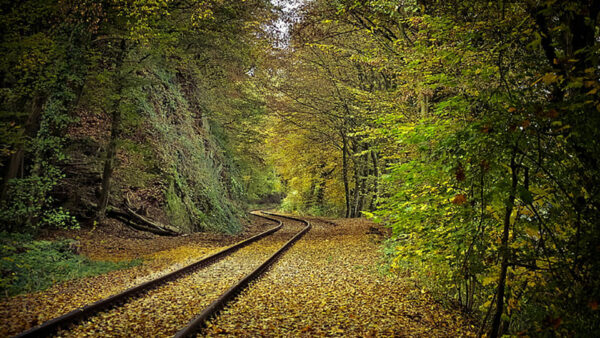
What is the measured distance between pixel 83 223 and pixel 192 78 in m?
13.5

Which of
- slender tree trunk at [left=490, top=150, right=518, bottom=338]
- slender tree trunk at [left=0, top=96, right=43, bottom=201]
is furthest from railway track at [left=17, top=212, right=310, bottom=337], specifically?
slender tree trunk at [left=0, top=96, right=43, bottom=201]

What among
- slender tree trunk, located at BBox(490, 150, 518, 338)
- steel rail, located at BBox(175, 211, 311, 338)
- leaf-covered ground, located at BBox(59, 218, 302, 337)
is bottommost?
leaf-covered ground, located at BBox(59, 218, 302, 337)

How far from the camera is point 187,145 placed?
17.8m

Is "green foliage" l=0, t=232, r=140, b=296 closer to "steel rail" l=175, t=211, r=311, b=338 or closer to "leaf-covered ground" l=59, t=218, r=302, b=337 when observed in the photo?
"leaf-covered ground" l=59, t=218, r=302, b=337

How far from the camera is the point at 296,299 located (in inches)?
244

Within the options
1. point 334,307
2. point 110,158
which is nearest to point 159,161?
point 110,158

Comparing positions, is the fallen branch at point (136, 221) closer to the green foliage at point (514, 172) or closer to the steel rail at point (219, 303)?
the steel rail at point (219, 303)

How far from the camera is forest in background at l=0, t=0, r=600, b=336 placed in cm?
306

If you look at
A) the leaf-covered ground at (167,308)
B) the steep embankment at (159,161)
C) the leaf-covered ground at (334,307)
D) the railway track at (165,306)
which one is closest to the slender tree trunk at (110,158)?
the steep embankment at (159,161)

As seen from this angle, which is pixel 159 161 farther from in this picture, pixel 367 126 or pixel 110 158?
pixel 367 126

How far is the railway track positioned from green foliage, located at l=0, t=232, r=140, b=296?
1.92 meters

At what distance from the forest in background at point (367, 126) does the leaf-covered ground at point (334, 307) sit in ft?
1.80

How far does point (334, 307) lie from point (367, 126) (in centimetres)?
795

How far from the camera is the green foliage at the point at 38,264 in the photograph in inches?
243
